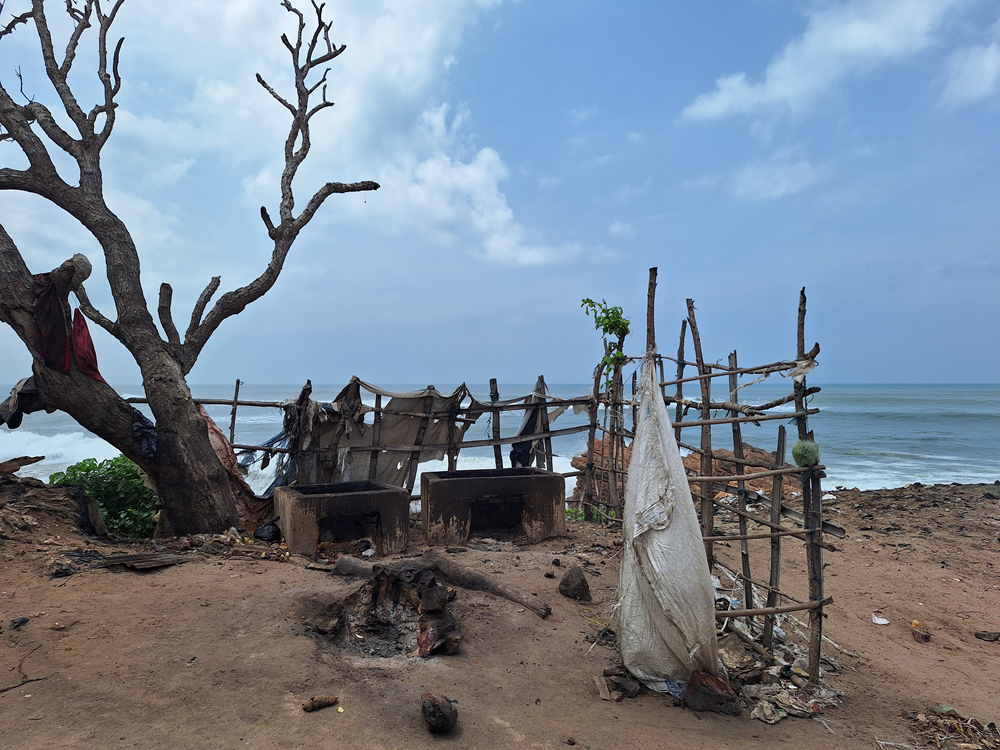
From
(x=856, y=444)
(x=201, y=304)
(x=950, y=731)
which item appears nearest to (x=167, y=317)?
(x=201, y=304)

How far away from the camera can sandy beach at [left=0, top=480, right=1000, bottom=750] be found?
298cm

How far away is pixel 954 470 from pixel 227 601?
67.4 ft

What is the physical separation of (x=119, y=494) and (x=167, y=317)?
2234 millimetres

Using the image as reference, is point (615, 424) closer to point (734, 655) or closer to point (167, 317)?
point (734, 655)

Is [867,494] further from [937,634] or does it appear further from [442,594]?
[442,594]

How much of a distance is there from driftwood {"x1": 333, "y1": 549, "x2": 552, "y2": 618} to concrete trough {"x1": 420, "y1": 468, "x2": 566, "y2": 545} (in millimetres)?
1784

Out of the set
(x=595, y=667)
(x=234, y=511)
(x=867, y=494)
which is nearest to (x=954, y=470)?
(x=867, y=494)

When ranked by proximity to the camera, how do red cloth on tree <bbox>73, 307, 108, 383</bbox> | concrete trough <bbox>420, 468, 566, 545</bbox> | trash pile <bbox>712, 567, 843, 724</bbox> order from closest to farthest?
trash pile <bbox>712, 567, 843, 724</bbox>
red cloth on tree <bbox>73, 307, 108, 383</bbox>
concrete trough <bbox>420, 468, 566, 545</bbox>

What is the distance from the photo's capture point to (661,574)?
339 cm

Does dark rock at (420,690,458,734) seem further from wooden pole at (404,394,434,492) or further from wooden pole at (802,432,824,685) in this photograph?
wooden pole at (404,394,434,492)

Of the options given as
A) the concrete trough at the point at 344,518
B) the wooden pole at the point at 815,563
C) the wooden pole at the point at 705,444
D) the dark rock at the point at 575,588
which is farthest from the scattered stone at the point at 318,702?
the concrete trough at the point at 344,518

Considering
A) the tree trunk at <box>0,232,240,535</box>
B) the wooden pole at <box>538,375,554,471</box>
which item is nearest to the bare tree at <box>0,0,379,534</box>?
the tree trunk at <box>0,232,240,535</box>

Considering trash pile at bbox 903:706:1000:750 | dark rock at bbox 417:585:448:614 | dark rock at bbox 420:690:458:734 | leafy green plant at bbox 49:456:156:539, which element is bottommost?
trash pile at bbox 903:706:1000:750

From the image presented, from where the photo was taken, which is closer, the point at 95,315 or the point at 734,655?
the point at 734,655
